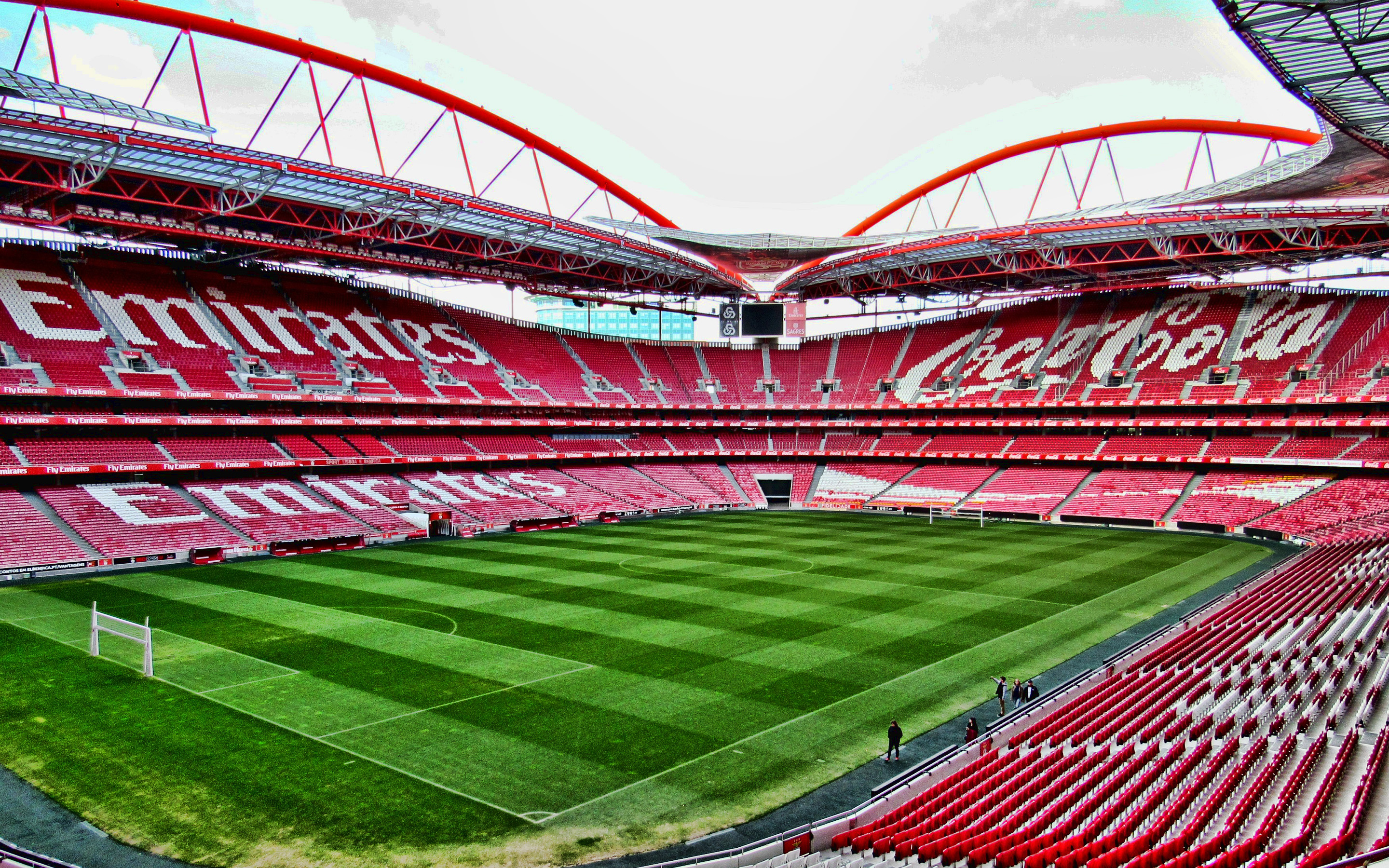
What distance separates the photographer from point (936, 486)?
55.7m

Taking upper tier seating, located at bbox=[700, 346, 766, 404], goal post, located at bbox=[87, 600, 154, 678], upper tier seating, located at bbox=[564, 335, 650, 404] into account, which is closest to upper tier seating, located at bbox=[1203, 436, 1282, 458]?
upper tier seating, located at bbox=[700, 346, 766, 404]

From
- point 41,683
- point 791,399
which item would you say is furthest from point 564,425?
point 41,683

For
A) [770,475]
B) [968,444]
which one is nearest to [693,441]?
[770,475]

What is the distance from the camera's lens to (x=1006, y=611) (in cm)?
2559

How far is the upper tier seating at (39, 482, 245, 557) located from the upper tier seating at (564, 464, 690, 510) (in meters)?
22.4

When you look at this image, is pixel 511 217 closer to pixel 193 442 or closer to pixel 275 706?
pixel 193 442

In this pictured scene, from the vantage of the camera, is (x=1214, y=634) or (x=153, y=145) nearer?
(x=1214, y=634)

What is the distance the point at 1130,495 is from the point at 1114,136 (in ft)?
64.7

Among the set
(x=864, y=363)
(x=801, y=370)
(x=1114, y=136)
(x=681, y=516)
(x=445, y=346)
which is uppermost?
(x=1114, y=136)

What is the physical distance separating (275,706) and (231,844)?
5.67 metres

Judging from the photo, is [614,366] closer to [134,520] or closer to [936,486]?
[936,486]

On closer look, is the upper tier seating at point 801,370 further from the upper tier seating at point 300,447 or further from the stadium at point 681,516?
the upper tier seating at point 300,447

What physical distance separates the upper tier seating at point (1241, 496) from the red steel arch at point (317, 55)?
3628cm

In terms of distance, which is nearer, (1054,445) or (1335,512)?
(1335,512)
